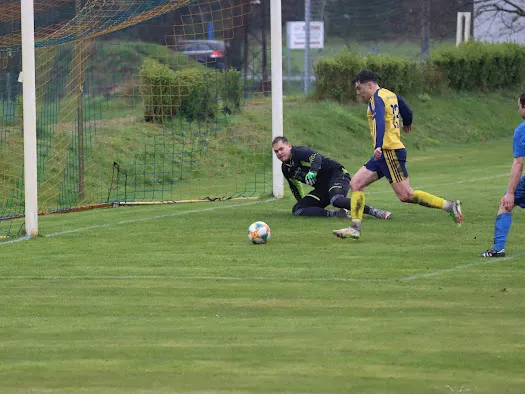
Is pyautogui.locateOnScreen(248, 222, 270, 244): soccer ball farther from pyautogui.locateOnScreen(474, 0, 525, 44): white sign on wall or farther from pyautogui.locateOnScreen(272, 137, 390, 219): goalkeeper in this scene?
pyautogui.locateOnScreen(474, 0, 525, 44): white sign on wall

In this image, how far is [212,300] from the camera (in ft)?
30.7

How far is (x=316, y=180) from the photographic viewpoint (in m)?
14.5

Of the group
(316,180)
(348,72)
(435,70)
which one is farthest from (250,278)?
(435,70)

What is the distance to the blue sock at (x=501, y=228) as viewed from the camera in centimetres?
1088

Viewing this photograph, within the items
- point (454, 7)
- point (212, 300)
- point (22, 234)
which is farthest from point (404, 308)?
point (454, 7)

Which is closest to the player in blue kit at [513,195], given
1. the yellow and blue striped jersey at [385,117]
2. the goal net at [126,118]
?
the yellow and blue striped jersey at [385,117]

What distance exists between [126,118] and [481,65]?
16.6 meters

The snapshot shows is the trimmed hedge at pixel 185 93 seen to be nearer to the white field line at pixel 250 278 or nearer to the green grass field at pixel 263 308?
the green grass field at pixel 263 308

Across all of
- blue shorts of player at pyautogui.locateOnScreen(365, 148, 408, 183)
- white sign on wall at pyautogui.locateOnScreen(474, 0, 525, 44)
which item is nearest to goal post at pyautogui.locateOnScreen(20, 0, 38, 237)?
blue shorts of player at pyautogui.locateOnScreen(365, 148, 408, 183)

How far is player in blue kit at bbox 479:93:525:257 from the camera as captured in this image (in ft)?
34.4

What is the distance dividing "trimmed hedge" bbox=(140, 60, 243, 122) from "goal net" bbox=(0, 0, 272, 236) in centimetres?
2

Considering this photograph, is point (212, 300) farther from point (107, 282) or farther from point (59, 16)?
point (59, 16)

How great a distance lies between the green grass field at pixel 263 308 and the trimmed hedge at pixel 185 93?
5629 mm

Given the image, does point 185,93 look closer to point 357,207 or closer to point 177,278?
point 357,207
